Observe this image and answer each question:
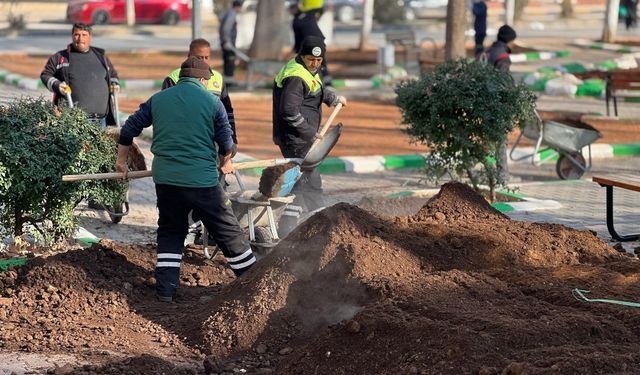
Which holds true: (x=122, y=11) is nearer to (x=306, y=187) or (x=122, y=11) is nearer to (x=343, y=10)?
(x=343, y=10)

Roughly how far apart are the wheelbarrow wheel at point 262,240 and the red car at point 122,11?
A: 32.5 meters

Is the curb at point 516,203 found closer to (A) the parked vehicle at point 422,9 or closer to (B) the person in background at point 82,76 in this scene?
(B) the person in background at point 82,76

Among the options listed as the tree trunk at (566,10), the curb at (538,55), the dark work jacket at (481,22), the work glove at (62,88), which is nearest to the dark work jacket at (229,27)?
the dark work jacket at (481,22)

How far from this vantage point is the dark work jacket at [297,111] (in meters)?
9.98

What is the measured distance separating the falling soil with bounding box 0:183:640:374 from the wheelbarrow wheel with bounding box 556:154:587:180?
486cm

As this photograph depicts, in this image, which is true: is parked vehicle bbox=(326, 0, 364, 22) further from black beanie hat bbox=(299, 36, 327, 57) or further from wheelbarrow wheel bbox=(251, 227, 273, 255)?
wheelbarrow wheel bbox=(251, 227, 273, 255)

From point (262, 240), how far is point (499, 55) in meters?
6.69

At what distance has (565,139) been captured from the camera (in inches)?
528

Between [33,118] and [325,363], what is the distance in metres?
3.58

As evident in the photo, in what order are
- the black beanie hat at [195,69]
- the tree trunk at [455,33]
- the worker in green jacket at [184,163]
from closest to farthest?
the worker in green jacket at [184,163]
the black beanie hat at [195,69]
the tree trunk at [455,33]

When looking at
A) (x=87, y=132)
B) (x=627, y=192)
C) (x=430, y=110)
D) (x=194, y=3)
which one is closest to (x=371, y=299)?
(x=87, y=132)

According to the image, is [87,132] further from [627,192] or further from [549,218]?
[627,192]

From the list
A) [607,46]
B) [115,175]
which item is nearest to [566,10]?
[607,46]

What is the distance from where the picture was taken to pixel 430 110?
36.3ft
